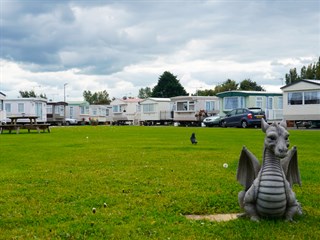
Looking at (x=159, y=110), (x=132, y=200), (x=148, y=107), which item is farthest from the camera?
(x=148, y=107)

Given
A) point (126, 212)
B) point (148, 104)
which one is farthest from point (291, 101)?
point (126, 212)

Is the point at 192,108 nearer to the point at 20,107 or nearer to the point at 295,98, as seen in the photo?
the point at 295,98

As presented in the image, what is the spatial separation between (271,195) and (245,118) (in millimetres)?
28920

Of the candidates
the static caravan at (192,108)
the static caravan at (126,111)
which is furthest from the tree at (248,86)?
the static caravan at (192,108)

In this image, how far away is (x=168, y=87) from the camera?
78375 millimetres

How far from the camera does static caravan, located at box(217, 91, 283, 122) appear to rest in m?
40.1

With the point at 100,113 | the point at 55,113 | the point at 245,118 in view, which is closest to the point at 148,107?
the point at 55,113

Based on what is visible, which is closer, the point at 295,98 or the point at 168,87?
the point at 295,98

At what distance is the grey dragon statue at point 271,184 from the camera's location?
459 cm

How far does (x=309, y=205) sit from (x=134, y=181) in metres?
3.04

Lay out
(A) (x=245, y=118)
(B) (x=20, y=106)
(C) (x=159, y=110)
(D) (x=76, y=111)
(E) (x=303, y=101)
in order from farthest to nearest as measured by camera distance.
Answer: (D) (x=76, y=111) → (C) (x=159, y=110) → (B) (x=20, y=106) → (A) (x=245, y=118) → (E) (x=303, y=101)

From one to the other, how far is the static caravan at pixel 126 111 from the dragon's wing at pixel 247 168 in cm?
5166

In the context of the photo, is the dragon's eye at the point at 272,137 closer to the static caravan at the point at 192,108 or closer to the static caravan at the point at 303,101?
the static caravan at the point at 303,101

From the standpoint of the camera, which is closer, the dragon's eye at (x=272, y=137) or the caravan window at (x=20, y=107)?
the dragon's eye at (x=272, y=137)
